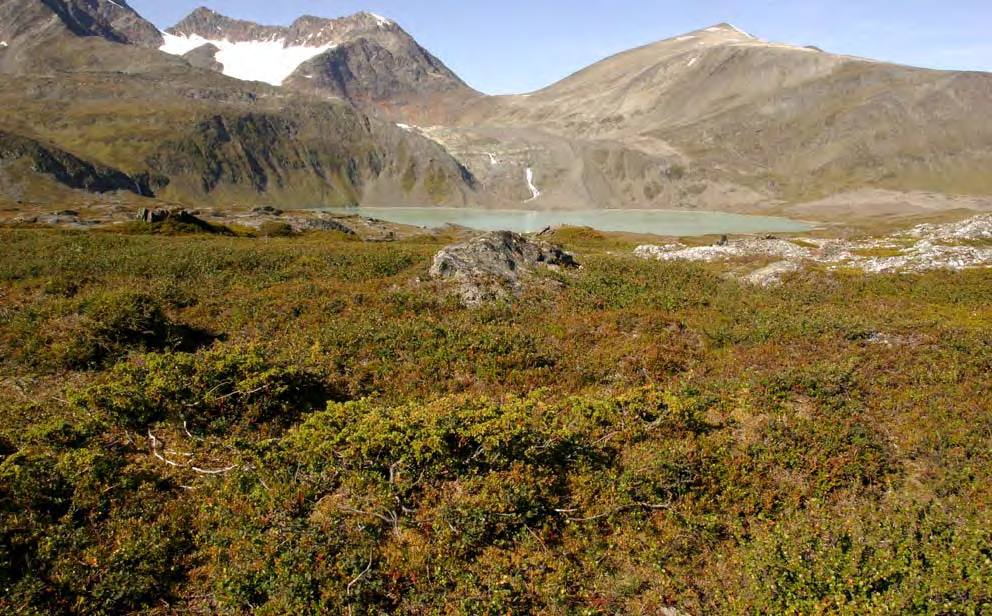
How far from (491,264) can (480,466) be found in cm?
1732

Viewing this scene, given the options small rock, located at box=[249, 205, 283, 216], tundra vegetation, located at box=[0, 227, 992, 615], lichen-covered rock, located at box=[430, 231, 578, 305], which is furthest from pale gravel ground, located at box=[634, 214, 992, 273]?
small rock, located at box=[249, 205, 283, 216]

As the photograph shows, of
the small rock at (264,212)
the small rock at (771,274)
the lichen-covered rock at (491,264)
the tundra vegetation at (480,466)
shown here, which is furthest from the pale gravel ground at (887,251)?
the small rock at (264,212)

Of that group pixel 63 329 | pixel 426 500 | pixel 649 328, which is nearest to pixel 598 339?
pixel 649 328

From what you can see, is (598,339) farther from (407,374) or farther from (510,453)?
(510,453)

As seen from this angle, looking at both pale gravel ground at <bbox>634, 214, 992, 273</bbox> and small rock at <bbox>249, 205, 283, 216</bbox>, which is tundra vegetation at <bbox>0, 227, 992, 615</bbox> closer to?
pale gravel ground at <bbox>634, 214, 992, 273</bbox>

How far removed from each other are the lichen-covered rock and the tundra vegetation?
4507mm

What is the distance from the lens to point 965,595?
643 centimetres

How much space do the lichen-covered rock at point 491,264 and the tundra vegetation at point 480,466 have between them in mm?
4507

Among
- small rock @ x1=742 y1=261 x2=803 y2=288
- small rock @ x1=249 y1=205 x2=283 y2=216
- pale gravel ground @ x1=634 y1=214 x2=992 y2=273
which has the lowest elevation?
small rock @ x1=742 y1=261 x2=803 y2=288

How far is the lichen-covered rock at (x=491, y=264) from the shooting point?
23.4 m

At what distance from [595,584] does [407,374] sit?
8603mm

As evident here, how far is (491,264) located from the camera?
2612 cm

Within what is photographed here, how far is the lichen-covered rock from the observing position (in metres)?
23.4

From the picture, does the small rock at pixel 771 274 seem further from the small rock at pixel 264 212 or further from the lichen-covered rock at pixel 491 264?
the small rock at pixel 264 212
